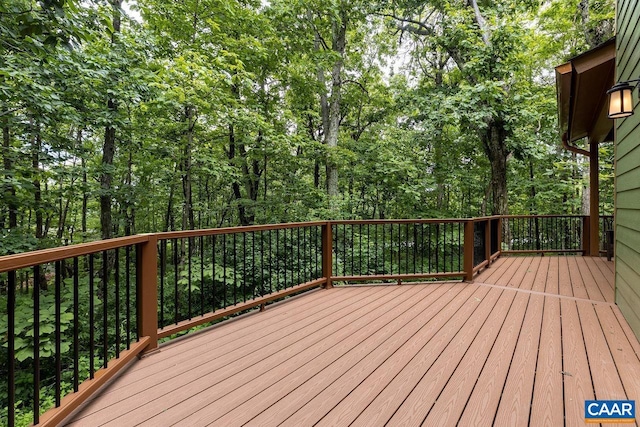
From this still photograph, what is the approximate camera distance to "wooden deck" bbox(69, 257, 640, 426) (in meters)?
1.58

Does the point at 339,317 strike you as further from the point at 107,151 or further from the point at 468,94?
the point at 107,151

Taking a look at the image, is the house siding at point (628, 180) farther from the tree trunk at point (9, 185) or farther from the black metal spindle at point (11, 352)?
the tree trunk at point (9, 185)

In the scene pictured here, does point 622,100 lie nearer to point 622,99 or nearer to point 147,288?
point 622,99

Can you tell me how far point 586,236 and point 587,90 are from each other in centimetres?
398

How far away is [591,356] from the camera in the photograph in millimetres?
2154

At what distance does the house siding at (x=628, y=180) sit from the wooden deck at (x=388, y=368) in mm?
266

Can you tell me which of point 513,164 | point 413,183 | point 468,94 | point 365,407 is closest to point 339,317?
point 365,407

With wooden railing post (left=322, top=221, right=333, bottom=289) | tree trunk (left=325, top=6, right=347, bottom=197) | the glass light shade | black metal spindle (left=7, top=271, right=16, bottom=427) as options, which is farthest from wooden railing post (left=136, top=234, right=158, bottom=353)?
tree trunk (left=325, top=6, right=347, bottom=197)

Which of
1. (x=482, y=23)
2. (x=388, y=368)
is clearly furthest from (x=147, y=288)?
(x=482, y=23)

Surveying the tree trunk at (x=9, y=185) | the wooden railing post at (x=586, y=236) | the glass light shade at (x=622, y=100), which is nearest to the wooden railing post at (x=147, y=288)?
the tree trunk at (x=9, y=185)

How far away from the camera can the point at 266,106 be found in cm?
769

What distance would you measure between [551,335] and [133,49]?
23.2 feet

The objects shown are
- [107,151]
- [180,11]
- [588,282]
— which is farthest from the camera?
[107,151]

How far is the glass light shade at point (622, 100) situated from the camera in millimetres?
2361
